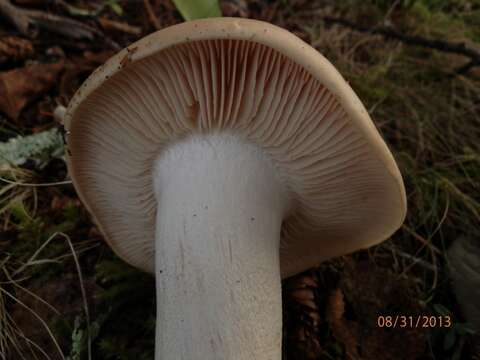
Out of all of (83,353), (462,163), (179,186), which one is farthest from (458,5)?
(83,353)

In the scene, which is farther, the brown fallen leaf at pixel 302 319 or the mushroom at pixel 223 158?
the brown fallen leaf at pixel 302 319

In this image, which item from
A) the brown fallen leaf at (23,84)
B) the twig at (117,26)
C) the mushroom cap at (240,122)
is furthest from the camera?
the twig at (117,26)

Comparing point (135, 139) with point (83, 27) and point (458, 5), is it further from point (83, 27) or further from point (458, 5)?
point (458, 5)

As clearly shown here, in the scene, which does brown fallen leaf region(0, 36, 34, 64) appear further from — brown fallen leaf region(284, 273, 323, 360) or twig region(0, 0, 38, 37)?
brown fallen leaf region(284, 273, 323, 360)

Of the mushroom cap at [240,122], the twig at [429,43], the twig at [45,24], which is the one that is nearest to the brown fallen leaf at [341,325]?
the mushroom cap at [240,122]

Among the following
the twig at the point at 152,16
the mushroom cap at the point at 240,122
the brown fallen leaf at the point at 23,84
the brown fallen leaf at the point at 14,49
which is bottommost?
the mushroom cap at the point at 240,122

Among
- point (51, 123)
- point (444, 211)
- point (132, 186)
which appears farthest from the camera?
point (51, 123)
